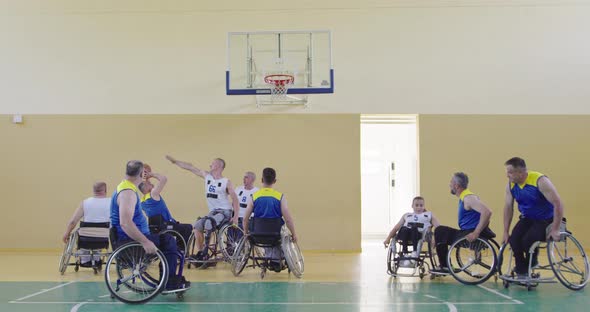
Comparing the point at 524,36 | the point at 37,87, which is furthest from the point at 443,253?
the point at 37,87

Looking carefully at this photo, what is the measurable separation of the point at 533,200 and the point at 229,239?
10.7 ft

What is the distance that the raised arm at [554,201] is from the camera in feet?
14.9

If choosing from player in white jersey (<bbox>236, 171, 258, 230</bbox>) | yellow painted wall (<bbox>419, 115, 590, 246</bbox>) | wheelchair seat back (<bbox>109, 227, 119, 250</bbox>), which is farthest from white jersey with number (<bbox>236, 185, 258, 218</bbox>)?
yellow painted wall (<bbox>419, 115, 590, 246</bbox>)

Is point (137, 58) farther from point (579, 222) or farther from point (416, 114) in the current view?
point (579, 222)

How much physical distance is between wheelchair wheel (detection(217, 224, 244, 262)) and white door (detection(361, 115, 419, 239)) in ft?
17.8

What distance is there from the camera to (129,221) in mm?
3916

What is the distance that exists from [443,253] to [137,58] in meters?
5.82

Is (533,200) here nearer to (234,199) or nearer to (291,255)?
(291,255)

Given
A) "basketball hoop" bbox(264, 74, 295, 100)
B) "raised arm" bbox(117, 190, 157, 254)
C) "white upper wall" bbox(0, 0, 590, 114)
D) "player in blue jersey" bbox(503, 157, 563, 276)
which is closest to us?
"raised arm" bbox(117, 190, 157, 254)

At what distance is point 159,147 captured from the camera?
8703mm

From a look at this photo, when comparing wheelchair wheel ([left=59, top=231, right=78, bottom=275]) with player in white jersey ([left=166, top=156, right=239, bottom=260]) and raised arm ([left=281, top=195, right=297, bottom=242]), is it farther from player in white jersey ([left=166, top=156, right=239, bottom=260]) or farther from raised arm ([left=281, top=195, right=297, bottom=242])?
raised arm ([left=281, top=195, right=297, bottom=242])

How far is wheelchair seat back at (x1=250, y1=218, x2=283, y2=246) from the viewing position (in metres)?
5.45

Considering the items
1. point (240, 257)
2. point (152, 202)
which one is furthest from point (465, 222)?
point (152, 202)

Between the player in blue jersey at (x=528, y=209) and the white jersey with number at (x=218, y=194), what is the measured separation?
299 cm
